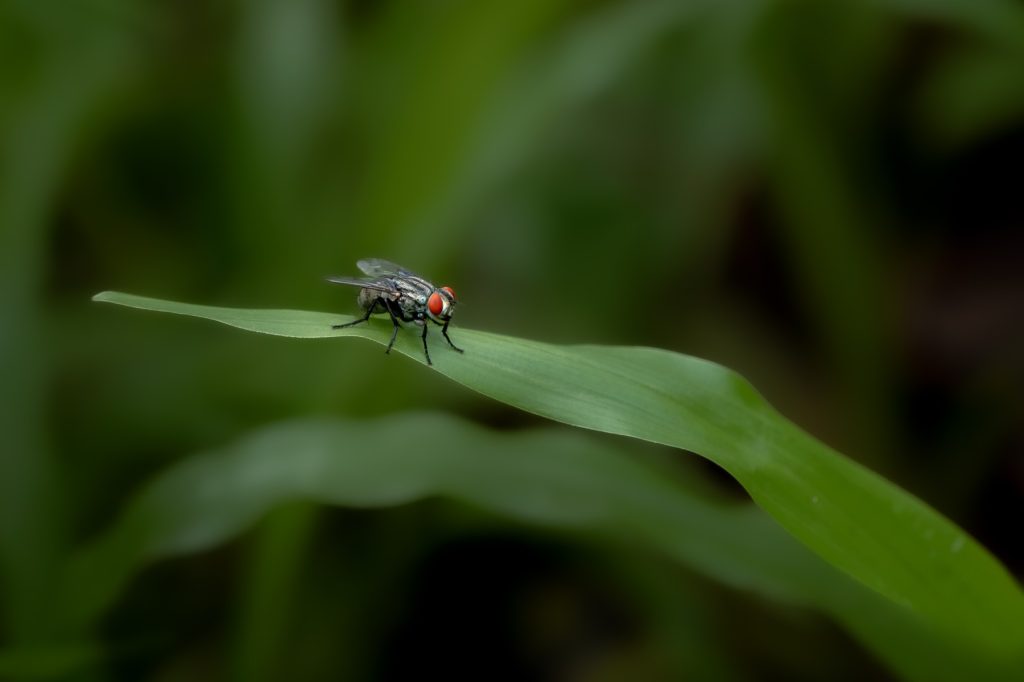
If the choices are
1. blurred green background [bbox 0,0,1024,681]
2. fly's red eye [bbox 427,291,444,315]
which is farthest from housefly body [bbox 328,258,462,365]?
blurred green background [bbox 0,0,1024,681]

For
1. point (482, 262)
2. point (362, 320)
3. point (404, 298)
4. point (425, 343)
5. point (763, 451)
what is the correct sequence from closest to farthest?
point (763, 451), point (425, 343), point (362, 320), point (404, 298), point (482, 262)

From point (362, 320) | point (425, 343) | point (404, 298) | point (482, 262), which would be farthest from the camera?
point (482, 262)

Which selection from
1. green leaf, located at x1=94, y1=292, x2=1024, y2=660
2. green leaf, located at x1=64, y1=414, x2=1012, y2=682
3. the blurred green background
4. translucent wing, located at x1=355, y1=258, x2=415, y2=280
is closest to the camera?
green leaf, located at x1=94, y1=292, x2=1024, y2=660

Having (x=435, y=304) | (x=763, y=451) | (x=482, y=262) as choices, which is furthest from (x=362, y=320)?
(x=482, y=262)

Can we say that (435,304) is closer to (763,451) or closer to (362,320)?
(362,320)

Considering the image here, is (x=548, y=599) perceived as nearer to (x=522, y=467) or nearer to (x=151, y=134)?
(x=522, y=467)

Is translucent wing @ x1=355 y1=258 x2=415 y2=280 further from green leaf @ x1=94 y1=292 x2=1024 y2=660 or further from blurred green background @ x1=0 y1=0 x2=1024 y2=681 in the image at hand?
green leaf @ x1=94 y1=292 x2=1024 y2=660

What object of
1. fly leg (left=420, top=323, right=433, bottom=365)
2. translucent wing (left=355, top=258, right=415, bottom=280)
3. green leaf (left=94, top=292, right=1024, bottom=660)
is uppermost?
translucent wing (left=355, top=258, right=415, bottom=280)
